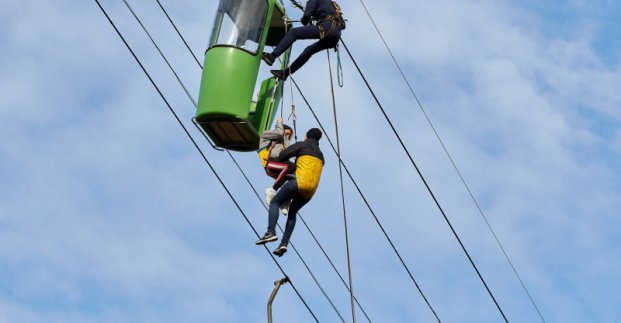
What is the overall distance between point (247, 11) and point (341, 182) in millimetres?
2341

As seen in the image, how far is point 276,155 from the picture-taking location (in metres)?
13.4

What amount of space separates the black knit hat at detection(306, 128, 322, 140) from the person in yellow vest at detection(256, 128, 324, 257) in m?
0.07

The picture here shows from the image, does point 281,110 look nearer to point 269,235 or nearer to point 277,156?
point 277,156

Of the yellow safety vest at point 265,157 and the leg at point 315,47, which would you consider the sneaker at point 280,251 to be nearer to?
the yellow safety vest at point 265,157

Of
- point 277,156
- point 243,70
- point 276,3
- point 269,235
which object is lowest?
point 269,235

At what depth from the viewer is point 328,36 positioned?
14.0m

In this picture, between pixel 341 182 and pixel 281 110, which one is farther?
pixel 281 110

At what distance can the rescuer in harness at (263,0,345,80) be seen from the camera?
14.0 meters

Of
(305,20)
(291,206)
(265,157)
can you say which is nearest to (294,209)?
(291,206)

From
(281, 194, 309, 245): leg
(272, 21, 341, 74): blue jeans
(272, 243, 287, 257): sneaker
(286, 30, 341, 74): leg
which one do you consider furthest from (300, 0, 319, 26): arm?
(272, 243, 287, 257): sneaker

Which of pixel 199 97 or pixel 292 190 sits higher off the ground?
pixel 199 97

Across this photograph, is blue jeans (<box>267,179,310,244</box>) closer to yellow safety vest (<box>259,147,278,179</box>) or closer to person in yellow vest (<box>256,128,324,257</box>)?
person in yellow vest (<box>256,128,324,257</box>)

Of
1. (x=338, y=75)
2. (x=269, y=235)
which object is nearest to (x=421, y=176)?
(x=338, y=75)

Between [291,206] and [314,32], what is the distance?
194cm
